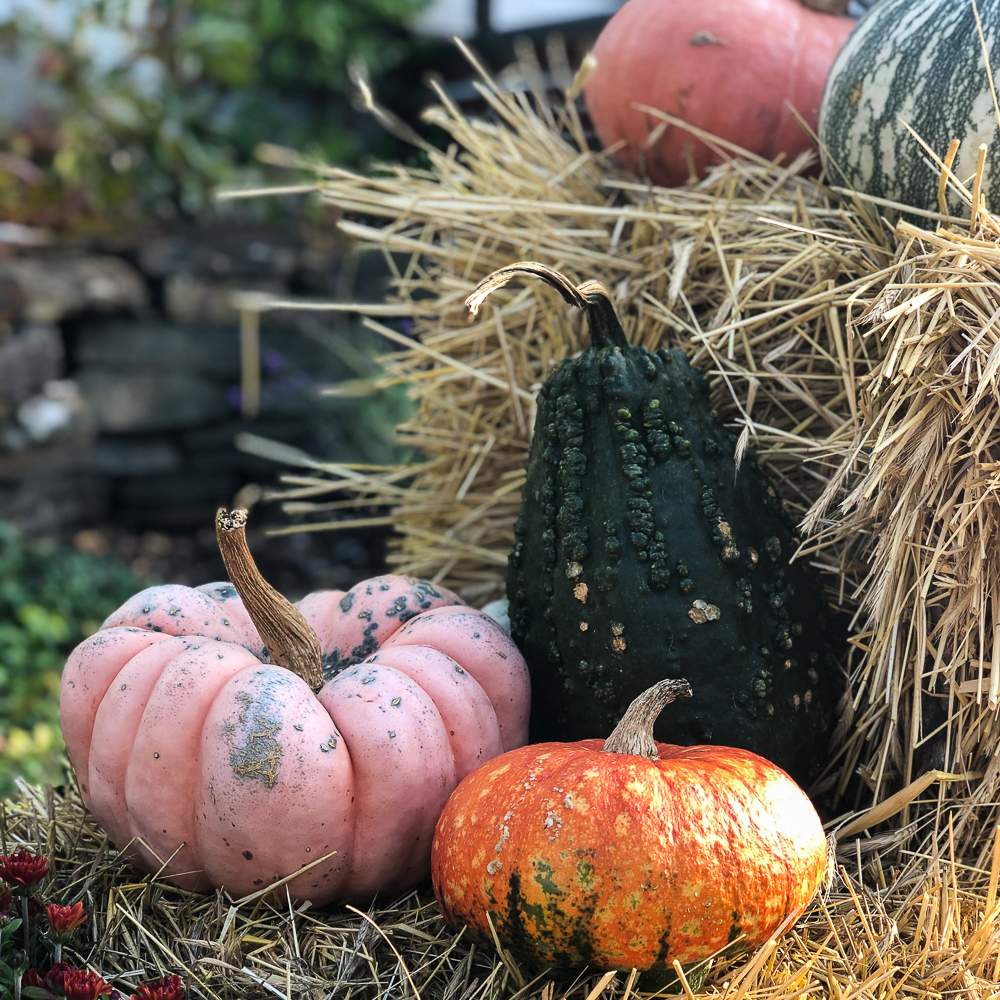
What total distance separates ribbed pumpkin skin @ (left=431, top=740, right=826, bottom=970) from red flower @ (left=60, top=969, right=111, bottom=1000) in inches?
19.6

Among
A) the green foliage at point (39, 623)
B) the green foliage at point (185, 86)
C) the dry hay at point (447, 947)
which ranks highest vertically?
the green foliage at point (185, 86)

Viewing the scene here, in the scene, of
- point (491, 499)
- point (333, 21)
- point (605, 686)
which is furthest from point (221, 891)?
point (333, 21)

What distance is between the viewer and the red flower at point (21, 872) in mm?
1446

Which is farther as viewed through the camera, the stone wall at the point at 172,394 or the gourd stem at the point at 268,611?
the stone wall at the point at 172,394

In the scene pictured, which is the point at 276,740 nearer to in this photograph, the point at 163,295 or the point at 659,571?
the point at 659,571

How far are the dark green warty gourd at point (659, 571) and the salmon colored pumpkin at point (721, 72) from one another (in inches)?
30.5

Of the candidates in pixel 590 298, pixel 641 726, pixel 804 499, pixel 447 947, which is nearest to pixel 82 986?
pixel 447 947

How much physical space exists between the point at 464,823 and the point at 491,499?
1027 mm

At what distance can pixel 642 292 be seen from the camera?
220cm

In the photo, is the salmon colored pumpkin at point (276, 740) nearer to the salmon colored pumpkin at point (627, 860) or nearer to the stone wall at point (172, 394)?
the salmon colored pumpkin at point (627, 860)

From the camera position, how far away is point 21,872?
145 cm

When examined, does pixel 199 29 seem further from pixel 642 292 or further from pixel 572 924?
pixel 572 924

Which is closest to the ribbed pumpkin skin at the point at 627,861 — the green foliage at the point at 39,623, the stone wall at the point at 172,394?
the green foliage at the point at 39,623

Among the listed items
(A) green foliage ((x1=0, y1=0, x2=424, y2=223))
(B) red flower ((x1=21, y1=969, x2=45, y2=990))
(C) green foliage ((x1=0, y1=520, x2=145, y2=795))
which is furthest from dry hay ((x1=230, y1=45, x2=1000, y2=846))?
(A) green foliage ((x1=0, y1=0, x2=424, y2=223))
